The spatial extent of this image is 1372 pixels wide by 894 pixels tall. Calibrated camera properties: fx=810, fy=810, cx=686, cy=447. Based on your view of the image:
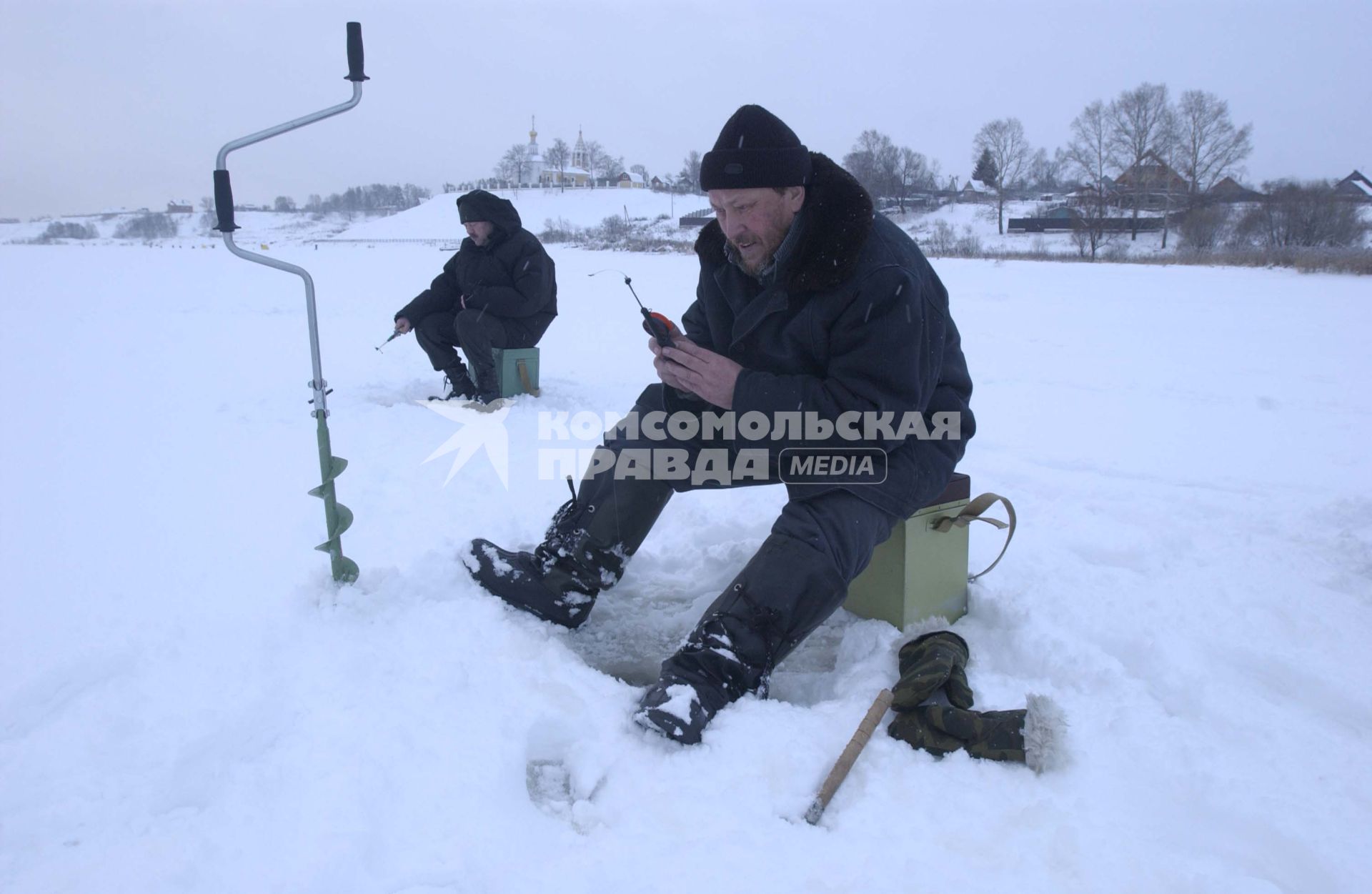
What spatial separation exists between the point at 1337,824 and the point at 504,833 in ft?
4.86

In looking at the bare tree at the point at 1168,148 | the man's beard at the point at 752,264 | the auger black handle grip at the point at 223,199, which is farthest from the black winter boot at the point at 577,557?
the bare tree at the point at 1168,148

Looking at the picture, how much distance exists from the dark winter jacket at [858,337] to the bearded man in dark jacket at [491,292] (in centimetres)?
303

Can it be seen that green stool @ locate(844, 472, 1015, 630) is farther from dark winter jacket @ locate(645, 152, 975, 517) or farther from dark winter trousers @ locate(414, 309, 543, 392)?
dark winter trousers @ locate(414, 309, 543, 392)

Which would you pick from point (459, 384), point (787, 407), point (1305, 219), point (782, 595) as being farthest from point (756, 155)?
point (1305, 219)

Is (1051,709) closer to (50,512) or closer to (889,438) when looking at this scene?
(889,438)

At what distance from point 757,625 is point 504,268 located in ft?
12.0

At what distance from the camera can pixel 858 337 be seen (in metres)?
1.89

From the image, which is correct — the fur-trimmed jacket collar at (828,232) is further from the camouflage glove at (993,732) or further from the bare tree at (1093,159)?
the bare tree at (1093,159)

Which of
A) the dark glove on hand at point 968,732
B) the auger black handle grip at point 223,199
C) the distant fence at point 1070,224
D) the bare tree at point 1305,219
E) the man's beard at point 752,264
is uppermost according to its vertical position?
the distant fence at point 1070,224

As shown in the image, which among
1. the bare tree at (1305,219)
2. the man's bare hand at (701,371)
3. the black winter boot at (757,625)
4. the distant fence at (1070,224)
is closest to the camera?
the black winter boot at (757,625)

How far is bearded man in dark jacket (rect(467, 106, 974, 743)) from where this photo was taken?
70.4 inches

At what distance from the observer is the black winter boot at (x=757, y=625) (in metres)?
1.74

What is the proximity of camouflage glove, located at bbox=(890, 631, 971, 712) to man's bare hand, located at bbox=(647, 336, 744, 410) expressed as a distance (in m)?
0.74

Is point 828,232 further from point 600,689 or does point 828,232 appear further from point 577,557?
point 600,689
